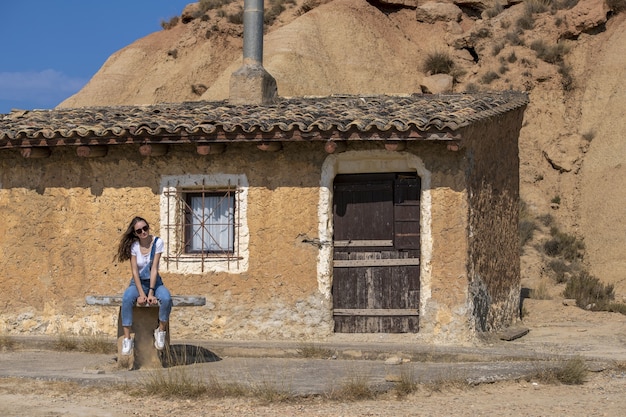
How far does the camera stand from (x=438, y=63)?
3247 cm

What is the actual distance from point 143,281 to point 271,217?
9.18ft

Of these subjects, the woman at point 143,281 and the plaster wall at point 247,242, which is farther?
the plaster wall at point 247,242

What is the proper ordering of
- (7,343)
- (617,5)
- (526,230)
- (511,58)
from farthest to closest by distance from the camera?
1. (511,58)
2. (617,5)
3. (526,230)
4. (7,343)

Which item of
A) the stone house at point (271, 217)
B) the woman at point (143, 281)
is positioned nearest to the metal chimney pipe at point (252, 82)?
the stone house at point (271, 217)

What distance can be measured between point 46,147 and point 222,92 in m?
16.7

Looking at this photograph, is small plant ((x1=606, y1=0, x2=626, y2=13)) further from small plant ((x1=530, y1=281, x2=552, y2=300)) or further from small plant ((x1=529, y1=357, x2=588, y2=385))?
small plant ((x1=529, y1=357, x2=588, y2=385))

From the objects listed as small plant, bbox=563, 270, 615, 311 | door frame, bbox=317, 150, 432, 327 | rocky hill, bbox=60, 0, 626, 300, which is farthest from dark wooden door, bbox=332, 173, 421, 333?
rocky hill, bbox=60, 0, 626, 300

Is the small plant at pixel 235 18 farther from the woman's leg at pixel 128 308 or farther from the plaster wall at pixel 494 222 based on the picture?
the woman's leg at pixel 128 308

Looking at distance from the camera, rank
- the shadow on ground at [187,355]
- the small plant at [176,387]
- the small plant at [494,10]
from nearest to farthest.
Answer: the small plant at [176,387] < the shadow on ground at [187,355] < the small plant at [494,10]

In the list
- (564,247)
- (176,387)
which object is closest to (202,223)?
(176,387)

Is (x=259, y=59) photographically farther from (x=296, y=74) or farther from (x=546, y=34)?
(x=546, y=34)

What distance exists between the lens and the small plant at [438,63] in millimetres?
32281

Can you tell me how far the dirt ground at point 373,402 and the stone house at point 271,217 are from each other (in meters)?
2.84

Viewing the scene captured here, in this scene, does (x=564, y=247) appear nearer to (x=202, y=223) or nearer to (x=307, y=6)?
(x=202, y=223)
